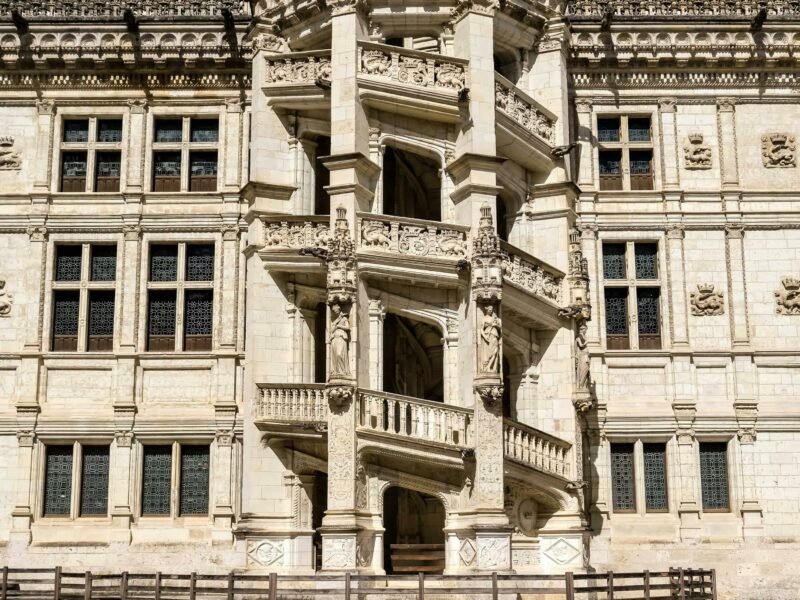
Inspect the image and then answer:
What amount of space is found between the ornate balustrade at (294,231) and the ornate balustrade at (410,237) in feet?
3.85

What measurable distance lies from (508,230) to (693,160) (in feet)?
17.5

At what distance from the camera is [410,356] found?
87.0 feet

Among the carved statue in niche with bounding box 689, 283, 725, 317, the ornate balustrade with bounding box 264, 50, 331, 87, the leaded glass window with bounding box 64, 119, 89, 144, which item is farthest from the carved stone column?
the leaded glass window with bounding box 64, 119, 89, 144

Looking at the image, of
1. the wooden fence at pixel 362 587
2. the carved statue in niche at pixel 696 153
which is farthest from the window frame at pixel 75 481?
the carved statue in niche at pixel 696 153

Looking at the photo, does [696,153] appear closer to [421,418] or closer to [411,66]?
[411,66]

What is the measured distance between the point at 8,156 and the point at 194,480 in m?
9.47

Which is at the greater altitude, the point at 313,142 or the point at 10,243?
the point at 313,142

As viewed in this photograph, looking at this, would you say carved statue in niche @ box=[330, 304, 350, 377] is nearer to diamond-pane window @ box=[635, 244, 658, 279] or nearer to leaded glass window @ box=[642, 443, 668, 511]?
leaded glass window @ box=[642, 443, 668, 511]

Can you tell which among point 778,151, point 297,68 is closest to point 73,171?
point 297,68

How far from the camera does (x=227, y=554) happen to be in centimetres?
2625

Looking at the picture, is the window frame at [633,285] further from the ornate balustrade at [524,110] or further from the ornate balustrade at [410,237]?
the ornate balustrade at [410,237]

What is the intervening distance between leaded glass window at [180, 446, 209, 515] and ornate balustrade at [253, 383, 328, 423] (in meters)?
3.37

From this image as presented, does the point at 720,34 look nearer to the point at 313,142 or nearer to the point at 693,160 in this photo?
the point at 693,160

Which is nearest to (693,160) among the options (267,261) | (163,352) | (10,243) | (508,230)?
(508,230)
